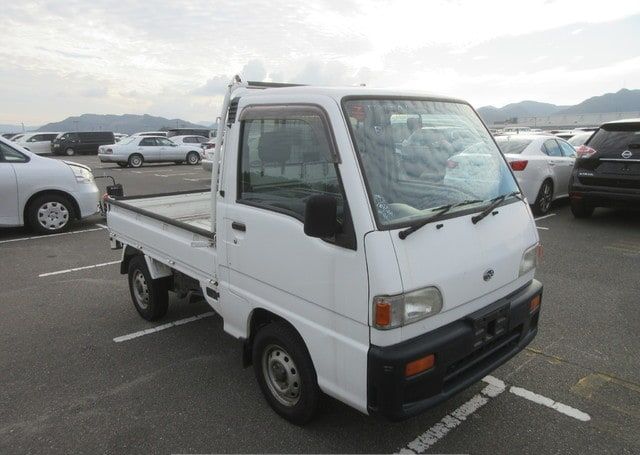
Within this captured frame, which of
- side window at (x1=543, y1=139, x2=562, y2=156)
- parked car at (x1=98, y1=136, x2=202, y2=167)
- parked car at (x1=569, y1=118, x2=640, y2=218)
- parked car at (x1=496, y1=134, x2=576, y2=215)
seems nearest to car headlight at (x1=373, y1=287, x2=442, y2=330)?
parked car at (x1=569, y1=118, x2=640, y2=218)

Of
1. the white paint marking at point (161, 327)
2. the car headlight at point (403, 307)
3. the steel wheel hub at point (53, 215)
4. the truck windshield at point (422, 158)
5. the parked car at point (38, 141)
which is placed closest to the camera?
the car headlight at point (403, 307)

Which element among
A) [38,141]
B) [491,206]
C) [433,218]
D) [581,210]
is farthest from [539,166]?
[38,141]

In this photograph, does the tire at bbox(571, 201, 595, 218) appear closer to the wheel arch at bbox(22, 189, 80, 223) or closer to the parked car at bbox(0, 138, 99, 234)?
the parked car at bbox(0, 138, 99, 234)

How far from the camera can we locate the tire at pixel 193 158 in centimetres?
2481

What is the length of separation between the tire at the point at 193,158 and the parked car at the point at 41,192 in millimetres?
16465

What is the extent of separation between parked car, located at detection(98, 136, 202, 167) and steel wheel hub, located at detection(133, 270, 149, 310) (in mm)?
19981

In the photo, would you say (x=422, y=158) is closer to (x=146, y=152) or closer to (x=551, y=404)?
(x=551, y=404)

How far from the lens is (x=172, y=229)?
380 cm

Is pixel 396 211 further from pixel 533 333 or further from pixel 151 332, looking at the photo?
pixel 151 332

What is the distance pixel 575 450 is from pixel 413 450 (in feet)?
3.02

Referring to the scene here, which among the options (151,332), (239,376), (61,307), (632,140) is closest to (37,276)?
(61,307)

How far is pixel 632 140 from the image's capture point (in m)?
7.65

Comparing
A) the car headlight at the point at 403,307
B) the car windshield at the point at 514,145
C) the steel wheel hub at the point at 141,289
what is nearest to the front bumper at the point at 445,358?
the car headlight at the point at 403,307

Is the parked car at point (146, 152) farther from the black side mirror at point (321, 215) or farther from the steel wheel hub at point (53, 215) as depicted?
the black side mirror at point (321, 215)
